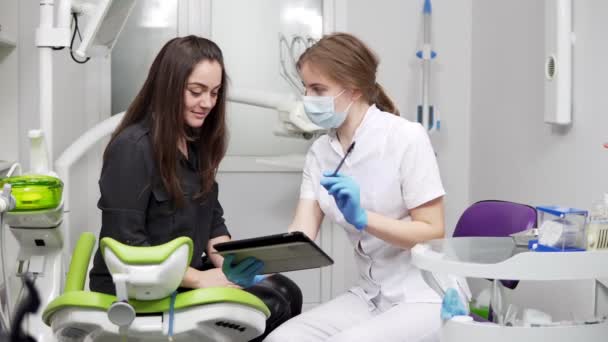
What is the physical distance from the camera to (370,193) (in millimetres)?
2043

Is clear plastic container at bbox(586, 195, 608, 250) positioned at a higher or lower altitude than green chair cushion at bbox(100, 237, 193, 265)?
higher

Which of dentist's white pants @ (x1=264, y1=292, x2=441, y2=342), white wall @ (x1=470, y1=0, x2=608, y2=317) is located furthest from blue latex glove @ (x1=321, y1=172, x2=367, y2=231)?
white wall @ (x1=470, y1=0, x2=608, y2=317)

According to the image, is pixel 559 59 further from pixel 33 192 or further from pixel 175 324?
pixel 33 192

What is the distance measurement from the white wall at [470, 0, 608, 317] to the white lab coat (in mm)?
496

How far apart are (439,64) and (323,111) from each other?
4.83 ft

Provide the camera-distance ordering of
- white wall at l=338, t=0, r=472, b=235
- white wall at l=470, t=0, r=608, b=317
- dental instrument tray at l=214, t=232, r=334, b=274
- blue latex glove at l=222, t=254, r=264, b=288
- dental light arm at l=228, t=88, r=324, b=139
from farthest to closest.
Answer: white wall at l=338, t=0, r=472, b=235, dental light arm at l=228, t=88, r=324, b=139, white wall at l=470, t=0, r=608, b=317, blue latex glove at l=222, t=254, r=264, b=288, dental instrument tray at l=214, t=232, r=334, b=274

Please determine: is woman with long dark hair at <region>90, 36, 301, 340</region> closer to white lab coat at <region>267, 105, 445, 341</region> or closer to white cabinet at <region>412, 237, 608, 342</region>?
white lab coat at <region>267, 105, 445, 341</region>

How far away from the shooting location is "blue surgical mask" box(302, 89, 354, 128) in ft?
6.71

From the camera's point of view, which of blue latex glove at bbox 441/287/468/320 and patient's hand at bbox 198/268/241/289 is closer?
blue latex glove at bbox 441/287/468/320

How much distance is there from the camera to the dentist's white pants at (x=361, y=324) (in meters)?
1.82

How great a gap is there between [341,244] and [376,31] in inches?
36.0

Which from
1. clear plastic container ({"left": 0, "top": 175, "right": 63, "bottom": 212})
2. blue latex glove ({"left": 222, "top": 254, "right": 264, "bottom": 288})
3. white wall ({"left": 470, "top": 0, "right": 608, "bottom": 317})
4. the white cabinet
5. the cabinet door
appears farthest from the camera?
the cabinet door

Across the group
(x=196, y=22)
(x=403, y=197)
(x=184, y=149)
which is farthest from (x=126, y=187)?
(x=196, y=22)

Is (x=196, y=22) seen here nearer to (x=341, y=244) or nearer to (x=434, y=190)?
(x=341, y=244)
